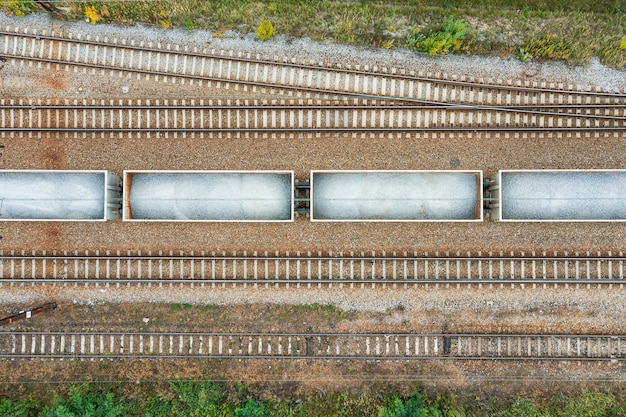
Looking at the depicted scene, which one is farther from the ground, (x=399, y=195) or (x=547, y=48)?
(x=547, y=48)

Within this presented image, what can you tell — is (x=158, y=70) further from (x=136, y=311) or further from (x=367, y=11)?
(x=136, y=311)

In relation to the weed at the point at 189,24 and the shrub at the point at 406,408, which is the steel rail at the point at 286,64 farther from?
the shrub at the point at 406,408

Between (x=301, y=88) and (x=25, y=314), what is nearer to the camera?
(x=25, y=314)

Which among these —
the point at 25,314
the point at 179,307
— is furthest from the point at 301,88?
the point at 25,314

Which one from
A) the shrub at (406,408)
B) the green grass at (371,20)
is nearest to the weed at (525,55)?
the green grass at (371,20)

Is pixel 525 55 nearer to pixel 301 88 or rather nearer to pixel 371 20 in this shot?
pixel 371 20

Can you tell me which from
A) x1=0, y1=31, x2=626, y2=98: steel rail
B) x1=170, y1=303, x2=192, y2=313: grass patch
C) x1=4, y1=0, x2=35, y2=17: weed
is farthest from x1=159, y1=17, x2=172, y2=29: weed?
x1=170, y1=303, x2=192, y2=313: grass patch
